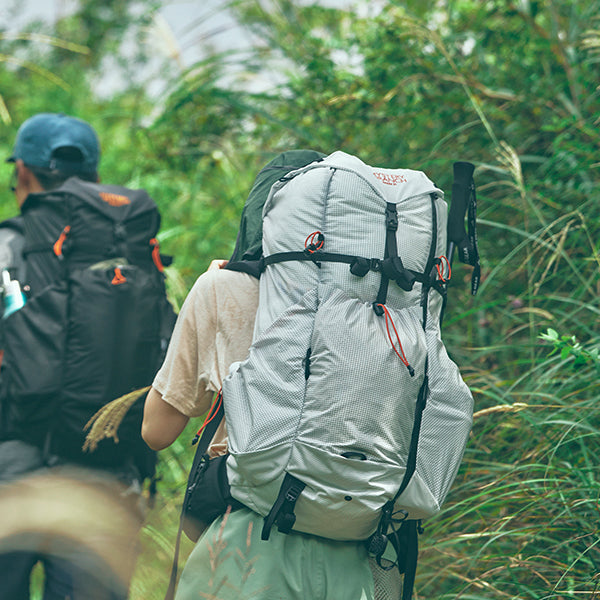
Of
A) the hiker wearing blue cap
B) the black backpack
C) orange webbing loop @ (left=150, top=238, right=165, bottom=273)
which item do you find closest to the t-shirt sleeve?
the black backpack

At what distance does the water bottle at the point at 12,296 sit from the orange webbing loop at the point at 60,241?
183mm

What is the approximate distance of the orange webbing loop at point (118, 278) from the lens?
2.59m

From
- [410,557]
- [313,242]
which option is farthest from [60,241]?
[410,557]

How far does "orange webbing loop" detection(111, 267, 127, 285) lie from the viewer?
259cm

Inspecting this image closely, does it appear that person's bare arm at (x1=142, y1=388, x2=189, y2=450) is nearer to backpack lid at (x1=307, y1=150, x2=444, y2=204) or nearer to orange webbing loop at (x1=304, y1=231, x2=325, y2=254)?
orange webbing loop at (x1=304, y1=231, x2=325, y2=254)

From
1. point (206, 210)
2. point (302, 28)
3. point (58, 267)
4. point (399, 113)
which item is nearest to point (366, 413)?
point (58, 267)

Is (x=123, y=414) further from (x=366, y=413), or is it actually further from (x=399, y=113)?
(x=399, y=113)

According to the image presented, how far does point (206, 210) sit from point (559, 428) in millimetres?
3529

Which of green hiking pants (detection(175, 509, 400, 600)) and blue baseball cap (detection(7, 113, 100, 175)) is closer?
green hiking pants (detection(175, 509, 400, 600))

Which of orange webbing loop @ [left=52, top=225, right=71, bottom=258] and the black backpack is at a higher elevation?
orange webbing loop @ [left=52, top=225, right=71, bottom=258]

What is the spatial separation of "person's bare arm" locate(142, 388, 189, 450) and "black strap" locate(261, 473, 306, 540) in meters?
0.45

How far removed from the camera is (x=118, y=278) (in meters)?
2.60

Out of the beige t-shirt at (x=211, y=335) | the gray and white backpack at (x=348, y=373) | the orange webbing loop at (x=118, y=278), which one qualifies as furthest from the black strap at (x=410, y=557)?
the orange webbing loop at (x=118, y=278)

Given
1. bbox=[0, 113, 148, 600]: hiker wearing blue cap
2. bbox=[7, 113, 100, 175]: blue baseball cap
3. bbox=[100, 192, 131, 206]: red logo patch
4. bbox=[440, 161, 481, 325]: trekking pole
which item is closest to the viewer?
bbox=[440, 161, 481, 325]: trekking pole
